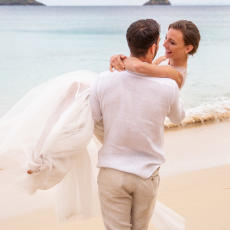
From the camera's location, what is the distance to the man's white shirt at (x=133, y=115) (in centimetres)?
178

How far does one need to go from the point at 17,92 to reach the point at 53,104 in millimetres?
7433

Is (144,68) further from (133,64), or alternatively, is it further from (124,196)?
(124,196)

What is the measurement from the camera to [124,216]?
195 cm

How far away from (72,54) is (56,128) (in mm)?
13637

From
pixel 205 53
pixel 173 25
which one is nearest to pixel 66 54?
pixel 205 53

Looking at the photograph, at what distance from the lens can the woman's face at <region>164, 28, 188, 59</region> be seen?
2154 mm

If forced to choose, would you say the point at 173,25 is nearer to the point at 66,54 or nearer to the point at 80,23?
the point at 66,54

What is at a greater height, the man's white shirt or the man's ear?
the man's ear

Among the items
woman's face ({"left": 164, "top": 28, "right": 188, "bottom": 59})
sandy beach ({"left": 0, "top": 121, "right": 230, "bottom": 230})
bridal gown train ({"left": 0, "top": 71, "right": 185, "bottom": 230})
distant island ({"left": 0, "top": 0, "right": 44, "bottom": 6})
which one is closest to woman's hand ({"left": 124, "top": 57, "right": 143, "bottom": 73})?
bridal gown train ({"left": 0, "top": 71, "right": 185, "bottom": 230})

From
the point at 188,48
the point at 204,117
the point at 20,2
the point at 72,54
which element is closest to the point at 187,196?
the point at 188,48

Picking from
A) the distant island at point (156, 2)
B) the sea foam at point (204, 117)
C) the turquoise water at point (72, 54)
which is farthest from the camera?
the distant island at point (156, 2)

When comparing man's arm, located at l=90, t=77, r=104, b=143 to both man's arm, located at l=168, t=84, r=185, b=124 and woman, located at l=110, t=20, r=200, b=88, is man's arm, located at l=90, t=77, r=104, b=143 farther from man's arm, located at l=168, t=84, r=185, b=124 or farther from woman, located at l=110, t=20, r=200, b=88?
man's arm, located at l=168, t=84, r=185, b=124

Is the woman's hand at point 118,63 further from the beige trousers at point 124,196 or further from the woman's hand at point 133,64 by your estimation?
the beige trousers at point 124,196

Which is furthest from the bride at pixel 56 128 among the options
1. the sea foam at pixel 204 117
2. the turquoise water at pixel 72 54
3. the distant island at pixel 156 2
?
the distant island at pixel 156 2
